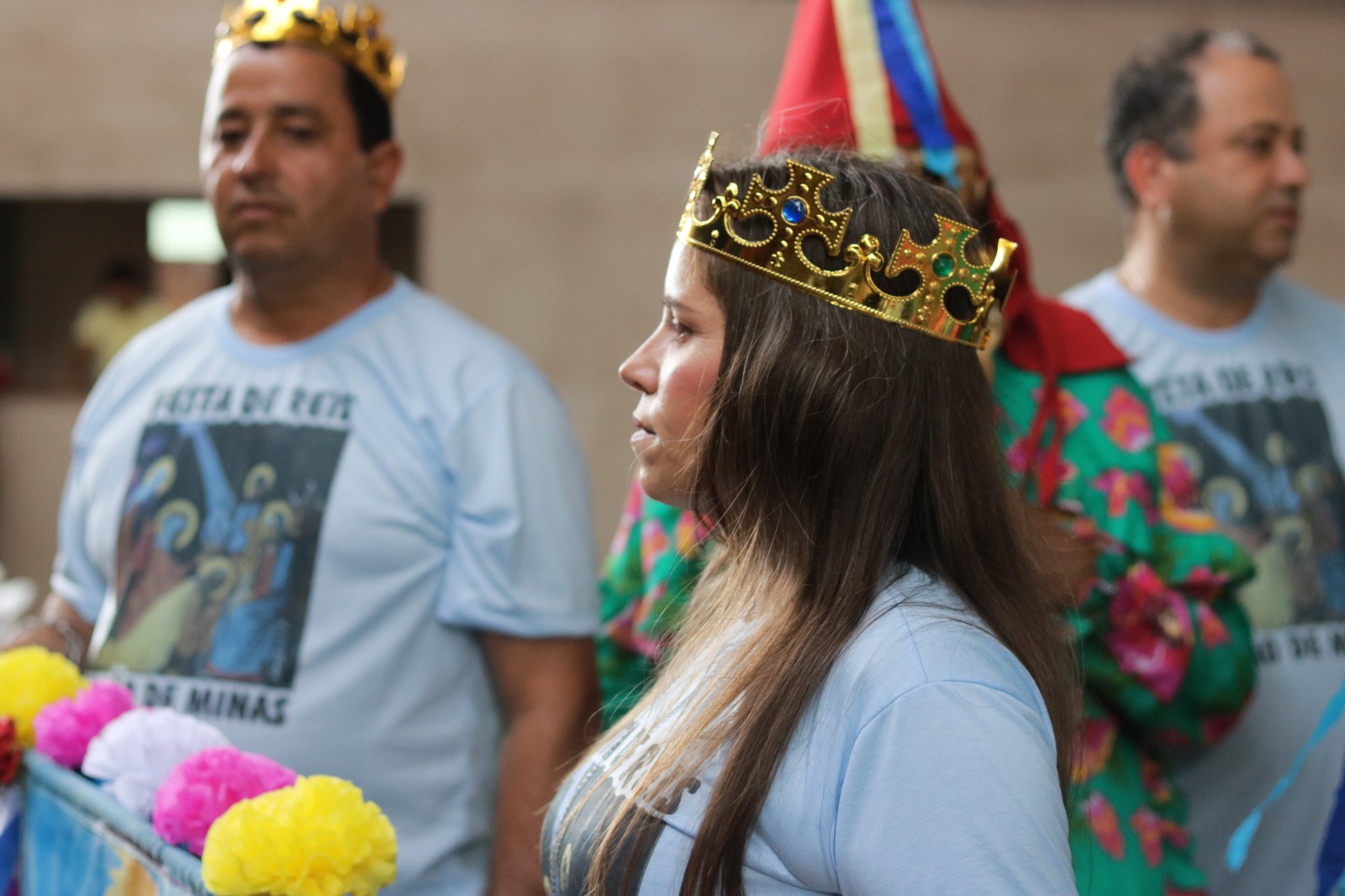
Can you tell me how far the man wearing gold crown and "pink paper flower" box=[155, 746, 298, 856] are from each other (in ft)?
1.56

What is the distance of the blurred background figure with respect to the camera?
762 centimetres

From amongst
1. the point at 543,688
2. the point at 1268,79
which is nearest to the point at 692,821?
the point at 543,688

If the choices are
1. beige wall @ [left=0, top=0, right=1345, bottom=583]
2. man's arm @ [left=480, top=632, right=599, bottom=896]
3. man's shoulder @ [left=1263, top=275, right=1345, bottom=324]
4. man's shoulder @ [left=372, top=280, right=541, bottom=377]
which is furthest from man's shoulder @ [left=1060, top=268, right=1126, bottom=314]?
beige wall @ [left=0, top=0, right=1345, bottom=583]

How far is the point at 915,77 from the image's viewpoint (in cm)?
212

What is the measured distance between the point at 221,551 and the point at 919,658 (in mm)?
1285

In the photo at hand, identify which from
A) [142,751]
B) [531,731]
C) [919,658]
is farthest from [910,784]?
[531,731]

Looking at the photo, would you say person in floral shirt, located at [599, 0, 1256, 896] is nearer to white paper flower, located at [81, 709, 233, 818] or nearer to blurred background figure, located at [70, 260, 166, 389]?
white paper flower, located at [81, 709, 233, 818]

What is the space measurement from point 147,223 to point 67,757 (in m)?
7.09

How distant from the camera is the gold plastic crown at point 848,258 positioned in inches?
47.9

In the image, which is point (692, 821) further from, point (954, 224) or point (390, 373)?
point (390, 373)

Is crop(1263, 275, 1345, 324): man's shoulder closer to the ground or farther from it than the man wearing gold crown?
farther from it

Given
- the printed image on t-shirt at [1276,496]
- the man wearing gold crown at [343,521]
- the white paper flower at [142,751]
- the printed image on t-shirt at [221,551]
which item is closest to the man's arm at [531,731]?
the man wearing gold crown at [343,521]

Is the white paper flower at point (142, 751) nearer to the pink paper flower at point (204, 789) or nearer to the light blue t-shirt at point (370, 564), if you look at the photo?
the pink paper flower at point (204, 789)

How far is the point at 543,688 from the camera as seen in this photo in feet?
6.66
